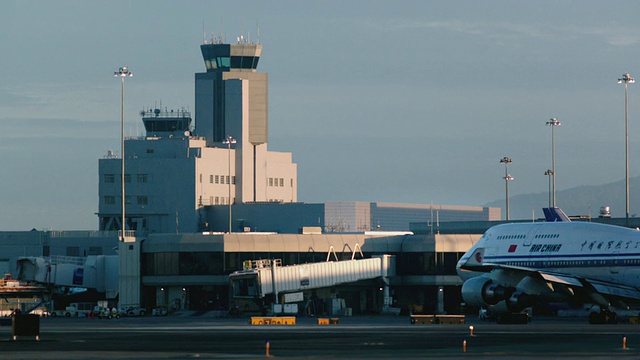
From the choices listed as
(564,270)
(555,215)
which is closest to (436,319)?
(564,270)

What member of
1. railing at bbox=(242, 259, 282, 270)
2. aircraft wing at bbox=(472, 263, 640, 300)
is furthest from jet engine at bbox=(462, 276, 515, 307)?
railing at bbox=(242, 259, 282, 270)

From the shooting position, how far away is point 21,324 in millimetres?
61781

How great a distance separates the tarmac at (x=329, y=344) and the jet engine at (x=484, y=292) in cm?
1521

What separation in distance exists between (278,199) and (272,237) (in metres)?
51.5

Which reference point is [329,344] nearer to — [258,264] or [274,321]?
[274,321]

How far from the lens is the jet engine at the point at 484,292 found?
3337 inches

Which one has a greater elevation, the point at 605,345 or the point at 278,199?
the point at 278,199

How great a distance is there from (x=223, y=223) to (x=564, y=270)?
255 feet

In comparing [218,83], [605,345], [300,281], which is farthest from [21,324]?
[218,83]

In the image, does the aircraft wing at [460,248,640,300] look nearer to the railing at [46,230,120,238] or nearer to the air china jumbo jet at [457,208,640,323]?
the air china jumbo jet at [457,208,640,323]

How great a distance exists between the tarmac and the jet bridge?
3656cm

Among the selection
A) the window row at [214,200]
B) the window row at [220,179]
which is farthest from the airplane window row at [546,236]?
the window row at [220,179]

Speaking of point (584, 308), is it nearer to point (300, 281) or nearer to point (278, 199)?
point (300, 281)

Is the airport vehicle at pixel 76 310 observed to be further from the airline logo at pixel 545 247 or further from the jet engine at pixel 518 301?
the jet engine at pixel 518 301
